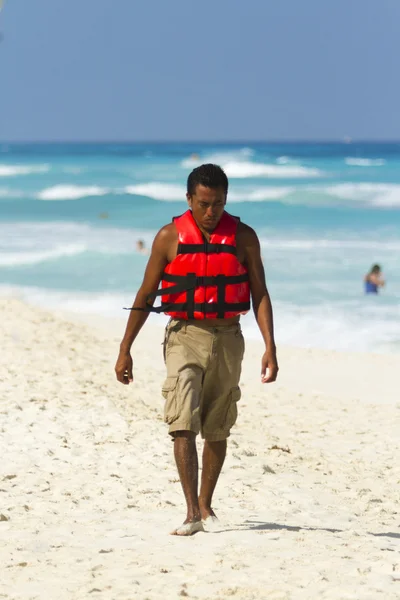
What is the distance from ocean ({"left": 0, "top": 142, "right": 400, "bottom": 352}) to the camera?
51.7 feet

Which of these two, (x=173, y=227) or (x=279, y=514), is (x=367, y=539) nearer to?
(x=279, y=514)

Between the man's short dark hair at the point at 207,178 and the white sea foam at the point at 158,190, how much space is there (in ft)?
119

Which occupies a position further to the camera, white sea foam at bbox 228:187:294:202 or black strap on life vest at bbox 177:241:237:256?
white sea foam at bbox 228:187:294:202

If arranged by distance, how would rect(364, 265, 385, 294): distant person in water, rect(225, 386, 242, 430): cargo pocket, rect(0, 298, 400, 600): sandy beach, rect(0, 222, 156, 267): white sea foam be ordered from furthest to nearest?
rect(0, 222, 156, 267): white sea foam → rect(364, 265, 385, 294): distant person in water → rect(225, 386, 242, 430): cargo pocket → rect(0, 298, 400, 600): sandy beach

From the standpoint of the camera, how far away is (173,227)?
446 centimetres

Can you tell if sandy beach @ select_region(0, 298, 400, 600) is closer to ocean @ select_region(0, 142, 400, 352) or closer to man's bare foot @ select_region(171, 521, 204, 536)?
man's bare foot @ select_region(171, 521, 204, 536)

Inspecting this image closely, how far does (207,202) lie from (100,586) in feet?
5.60

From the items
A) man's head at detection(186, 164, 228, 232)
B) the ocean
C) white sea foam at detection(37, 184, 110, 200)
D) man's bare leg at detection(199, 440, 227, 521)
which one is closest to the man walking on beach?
man's head at detection(186, 164, 228, 232)

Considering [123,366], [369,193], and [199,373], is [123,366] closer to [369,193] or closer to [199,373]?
[199,373]

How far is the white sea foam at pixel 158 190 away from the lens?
41.4 m

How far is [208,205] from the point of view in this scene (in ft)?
14.5

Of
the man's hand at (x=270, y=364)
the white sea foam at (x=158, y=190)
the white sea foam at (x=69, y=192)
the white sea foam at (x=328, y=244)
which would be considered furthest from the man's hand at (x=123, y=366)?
the white sea foam at (x=69, y=192)

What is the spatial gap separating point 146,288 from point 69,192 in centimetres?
3862

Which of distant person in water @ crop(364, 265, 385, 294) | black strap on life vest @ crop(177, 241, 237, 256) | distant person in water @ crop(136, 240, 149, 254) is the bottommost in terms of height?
distant person in water @ crop(364, 265, 385, 294)
